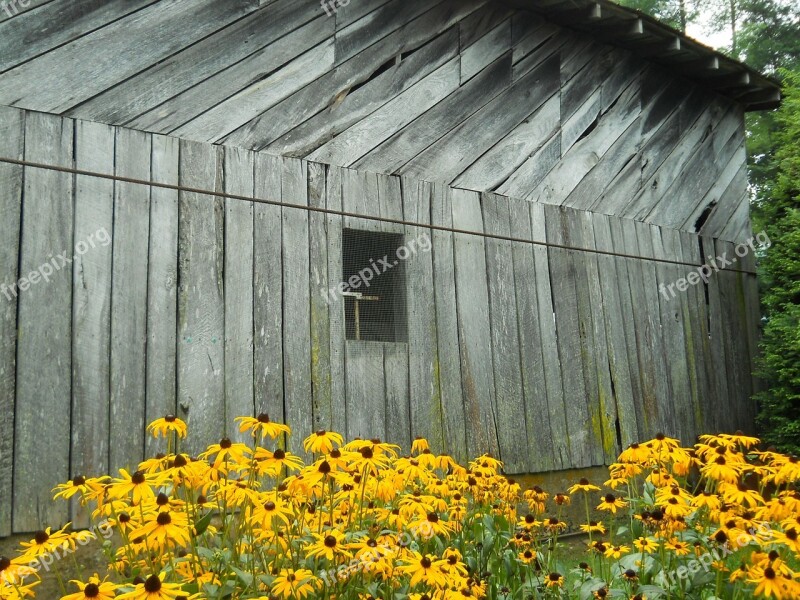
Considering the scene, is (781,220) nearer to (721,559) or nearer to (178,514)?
(721,559)

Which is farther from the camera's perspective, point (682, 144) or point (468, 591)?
point (682, 144)

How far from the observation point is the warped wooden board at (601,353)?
6547 mm

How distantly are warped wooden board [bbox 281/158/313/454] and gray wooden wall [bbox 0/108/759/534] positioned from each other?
14 millimetres

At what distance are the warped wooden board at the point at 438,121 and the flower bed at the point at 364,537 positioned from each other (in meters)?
2.82

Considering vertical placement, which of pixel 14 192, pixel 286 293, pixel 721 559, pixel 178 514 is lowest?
pixel 721 559

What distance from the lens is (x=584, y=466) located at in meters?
6.32

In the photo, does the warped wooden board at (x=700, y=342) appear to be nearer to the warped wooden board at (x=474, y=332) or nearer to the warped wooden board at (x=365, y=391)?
the warped wooden board at (x=474, y=332)

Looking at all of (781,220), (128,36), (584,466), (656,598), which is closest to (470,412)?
(584,466)

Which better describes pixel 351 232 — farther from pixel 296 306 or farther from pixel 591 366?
pixel 591 366

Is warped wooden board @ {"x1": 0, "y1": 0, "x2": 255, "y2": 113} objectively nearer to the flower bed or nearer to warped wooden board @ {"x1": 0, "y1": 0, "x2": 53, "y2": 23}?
warped wooden board @ {"x1": 0, "y1": 0, "x2": 53, "y2": 23}

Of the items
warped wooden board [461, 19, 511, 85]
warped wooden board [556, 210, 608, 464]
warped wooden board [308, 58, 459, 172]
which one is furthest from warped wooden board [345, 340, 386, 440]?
warped wooden board [461, 19, 511, 85]

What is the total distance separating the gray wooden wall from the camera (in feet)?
13.4

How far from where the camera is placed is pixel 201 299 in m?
4.58

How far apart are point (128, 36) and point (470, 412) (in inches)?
135
